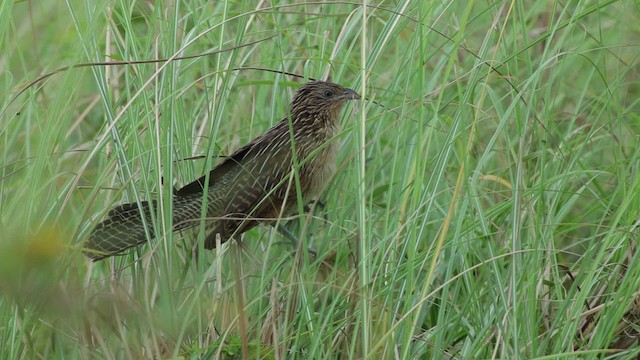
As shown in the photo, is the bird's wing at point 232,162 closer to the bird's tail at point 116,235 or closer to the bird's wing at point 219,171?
the bird's wing at point 219,171

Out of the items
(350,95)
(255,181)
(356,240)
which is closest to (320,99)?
(350,95)

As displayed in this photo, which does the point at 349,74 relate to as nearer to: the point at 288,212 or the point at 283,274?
the point at 288,212

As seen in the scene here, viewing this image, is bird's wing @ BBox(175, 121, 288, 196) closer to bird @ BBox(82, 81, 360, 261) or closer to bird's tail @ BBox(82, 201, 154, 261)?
bird @ BBox(82, 81, 360, 261)

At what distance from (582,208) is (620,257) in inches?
43.3

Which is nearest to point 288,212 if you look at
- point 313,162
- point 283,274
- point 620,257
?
point 313,162

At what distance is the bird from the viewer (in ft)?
9.66

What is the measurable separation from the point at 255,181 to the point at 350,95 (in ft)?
1.55

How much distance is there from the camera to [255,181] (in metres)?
3.47

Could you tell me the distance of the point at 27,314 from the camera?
260 cm

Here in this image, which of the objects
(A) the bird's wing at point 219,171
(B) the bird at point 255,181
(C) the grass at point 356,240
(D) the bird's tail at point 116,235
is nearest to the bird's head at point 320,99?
(B) the bird at point 255,181

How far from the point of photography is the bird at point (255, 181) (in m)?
2.95

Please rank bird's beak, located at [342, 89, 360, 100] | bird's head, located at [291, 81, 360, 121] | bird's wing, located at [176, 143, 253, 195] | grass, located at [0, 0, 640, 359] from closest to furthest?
grass, located at [0, 0, 640, 359] < bird's wing, located at [176, 143, 253, 195] < bird's beak, located at [342, 89, 360, 100] < bird's head, located at [291, 81, 360, 121]

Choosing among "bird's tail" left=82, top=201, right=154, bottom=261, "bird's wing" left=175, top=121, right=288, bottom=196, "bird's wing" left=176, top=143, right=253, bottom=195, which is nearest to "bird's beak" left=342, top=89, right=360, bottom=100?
"bird's wing" left=175, top=121, right=288, bottom=196

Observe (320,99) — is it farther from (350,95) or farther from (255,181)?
(255,181)
